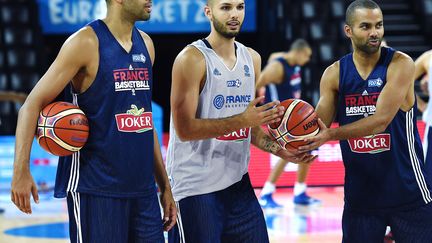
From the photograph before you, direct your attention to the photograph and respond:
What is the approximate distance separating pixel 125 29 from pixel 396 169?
167cm

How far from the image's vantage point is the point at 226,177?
4.41m

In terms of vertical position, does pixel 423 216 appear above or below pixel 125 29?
below

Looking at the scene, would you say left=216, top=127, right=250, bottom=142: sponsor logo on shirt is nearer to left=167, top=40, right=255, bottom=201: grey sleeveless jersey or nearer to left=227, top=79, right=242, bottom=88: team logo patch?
left=167, top=40, right=255, bottom=201: grey sleeveless jersey

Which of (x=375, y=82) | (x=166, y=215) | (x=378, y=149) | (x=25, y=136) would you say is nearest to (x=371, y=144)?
(x=378, y=149)

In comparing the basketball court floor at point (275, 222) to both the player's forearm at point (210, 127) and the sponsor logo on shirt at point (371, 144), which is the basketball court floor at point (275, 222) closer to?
the sponsor logo on shirt at point (371, 144)

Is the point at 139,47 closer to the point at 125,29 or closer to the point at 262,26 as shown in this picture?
the point at 125,29

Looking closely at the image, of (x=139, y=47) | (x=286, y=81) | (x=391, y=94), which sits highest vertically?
(x=139, y=47)

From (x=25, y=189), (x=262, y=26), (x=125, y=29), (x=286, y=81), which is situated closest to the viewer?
(x=25, y=189)

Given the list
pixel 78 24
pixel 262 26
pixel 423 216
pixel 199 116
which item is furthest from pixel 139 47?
pixel 262 26

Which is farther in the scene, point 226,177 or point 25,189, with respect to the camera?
point 226,177

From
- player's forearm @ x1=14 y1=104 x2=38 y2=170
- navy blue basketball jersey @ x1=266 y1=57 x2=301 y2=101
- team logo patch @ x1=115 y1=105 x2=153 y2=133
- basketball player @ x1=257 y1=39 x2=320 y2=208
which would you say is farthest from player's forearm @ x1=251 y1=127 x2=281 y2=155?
navy blue basketball jersey @ x1=266 y1=57 x2=301 y2=101

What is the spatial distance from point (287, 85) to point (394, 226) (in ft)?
19.0

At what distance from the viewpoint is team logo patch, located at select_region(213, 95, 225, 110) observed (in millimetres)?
4367

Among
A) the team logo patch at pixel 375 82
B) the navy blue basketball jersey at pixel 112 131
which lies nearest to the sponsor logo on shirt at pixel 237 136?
the navy blue basketball jersey at pixel 112 131
